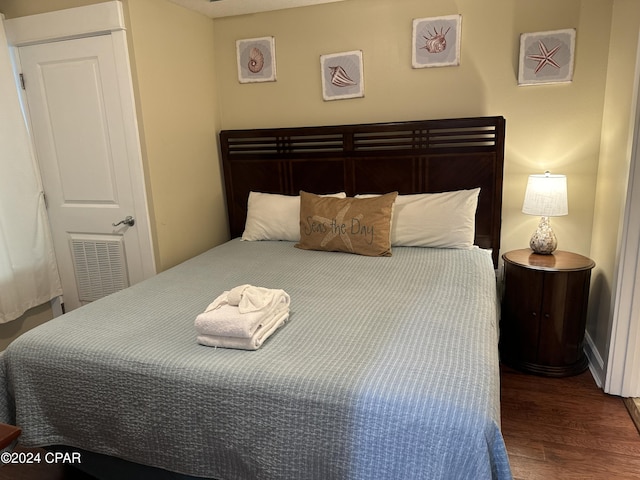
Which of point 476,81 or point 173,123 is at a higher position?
point 476,81

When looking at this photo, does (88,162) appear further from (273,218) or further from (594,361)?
(594,361)

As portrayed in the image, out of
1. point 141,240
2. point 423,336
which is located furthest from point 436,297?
point 141,240

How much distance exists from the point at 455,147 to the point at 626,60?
0.96m

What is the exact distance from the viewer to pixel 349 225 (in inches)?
105

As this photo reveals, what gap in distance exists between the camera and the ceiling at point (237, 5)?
9.58 feet

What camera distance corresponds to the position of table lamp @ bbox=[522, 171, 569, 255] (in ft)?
8.29

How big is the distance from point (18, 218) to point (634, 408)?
347 centimetres

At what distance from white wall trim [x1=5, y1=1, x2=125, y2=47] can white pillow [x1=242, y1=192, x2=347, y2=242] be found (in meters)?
1.31

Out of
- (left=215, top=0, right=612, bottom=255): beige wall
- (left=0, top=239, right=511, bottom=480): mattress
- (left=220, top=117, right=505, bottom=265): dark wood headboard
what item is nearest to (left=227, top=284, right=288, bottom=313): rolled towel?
(left=0, top=239, right=511, bottom=480): mattress

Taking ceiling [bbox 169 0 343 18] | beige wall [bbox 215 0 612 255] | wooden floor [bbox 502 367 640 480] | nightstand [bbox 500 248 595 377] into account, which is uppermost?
ceiling [bbox 169 0 343 18]

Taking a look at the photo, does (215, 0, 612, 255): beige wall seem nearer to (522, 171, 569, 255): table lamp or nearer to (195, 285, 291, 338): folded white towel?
(522, 171, 569, 255): table lamp

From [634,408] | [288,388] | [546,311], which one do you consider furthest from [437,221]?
[288,388]

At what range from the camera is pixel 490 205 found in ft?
9.49

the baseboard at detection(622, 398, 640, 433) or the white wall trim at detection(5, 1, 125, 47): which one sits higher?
the white wall trim at detection(5, 1, 125, 47)
